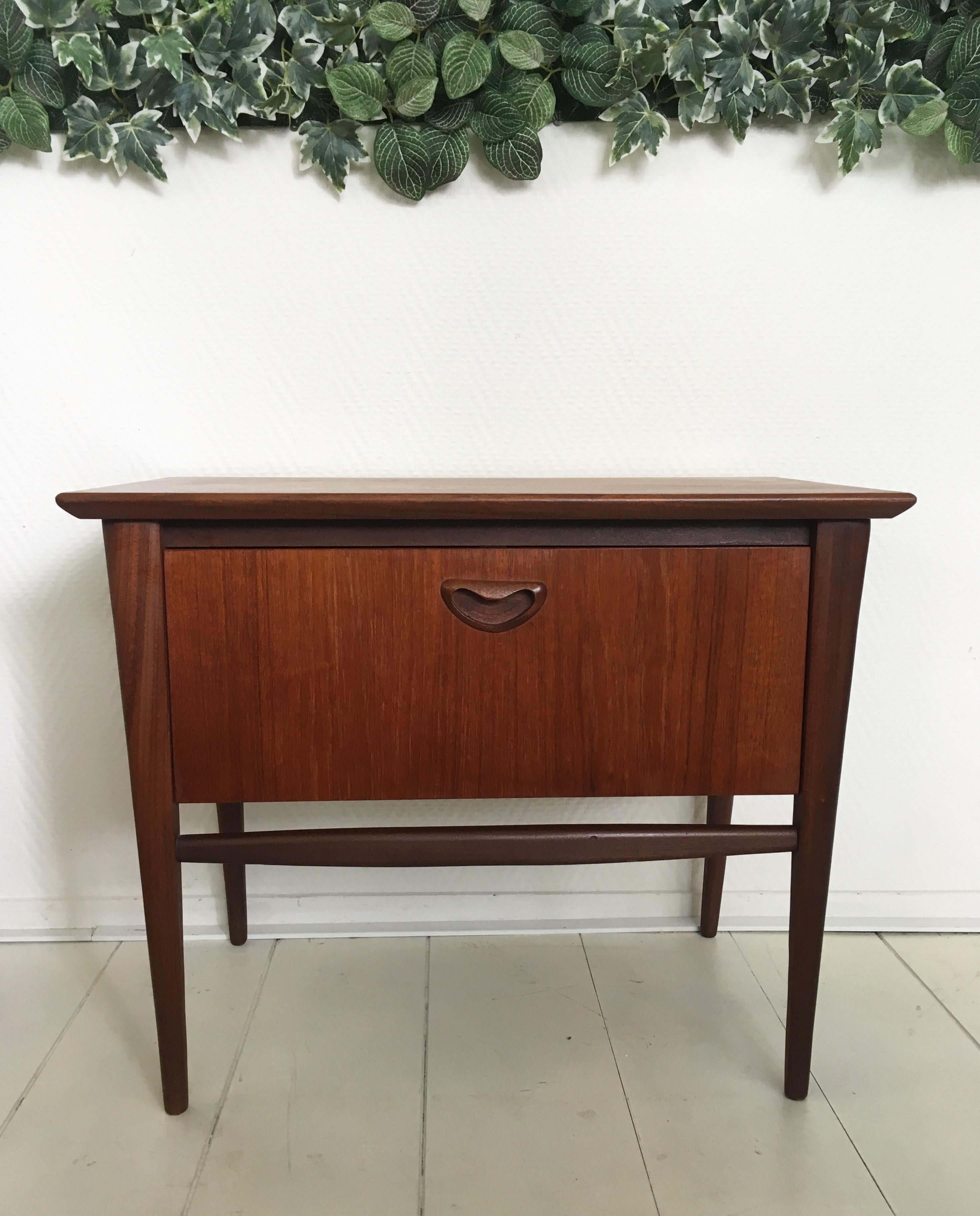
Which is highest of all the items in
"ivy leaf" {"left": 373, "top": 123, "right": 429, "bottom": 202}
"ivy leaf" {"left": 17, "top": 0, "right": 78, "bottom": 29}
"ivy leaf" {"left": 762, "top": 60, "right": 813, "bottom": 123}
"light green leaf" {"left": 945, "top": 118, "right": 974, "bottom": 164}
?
"ivy leaf" {"left": 17, "top": 0, "right": 78, "bottom": 29}

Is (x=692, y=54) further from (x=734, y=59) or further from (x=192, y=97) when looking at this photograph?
(x=192, y=97)

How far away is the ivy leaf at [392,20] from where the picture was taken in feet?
3.14

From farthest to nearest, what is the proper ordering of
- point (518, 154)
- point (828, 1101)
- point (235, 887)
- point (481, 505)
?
1. point (235, 887)
2. point (518, 154)
3. point (828, 1101)
4. point (481, 505)

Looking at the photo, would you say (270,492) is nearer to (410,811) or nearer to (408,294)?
(408,294)

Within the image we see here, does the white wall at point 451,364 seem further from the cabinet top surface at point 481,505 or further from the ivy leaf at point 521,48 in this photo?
the cabinet top surface at point 481,505

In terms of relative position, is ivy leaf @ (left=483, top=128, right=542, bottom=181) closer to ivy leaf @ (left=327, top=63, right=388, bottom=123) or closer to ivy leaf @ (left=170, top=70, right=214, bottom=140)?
ivy leaf @ (left=327, top=63, right=388, bottom=123)

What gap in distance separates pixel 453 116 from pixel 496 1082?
112 cm

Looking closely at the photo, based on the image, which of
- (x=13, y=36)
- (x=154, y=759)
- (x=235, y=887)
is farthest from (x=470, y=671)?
(x=13, y=36)

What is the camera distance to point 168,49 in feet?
3.14

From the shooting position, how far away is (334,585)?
0.76 metres

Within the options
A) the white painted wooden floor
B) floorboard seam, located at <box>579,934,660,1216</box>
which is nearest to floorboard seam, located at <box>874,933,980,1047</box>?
the white painted wooden floor

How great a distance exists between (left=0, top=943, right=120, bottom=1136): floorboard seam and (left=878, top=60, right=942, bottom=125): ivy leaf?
4.86ft

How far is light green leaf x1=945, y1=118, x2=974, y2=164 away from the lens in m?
1.03

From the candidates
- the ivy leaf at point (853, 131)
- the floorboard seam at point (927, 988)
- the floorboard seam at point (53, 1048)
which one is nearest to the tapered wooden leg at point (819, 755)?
the floorboard seam at point (927, 988)
